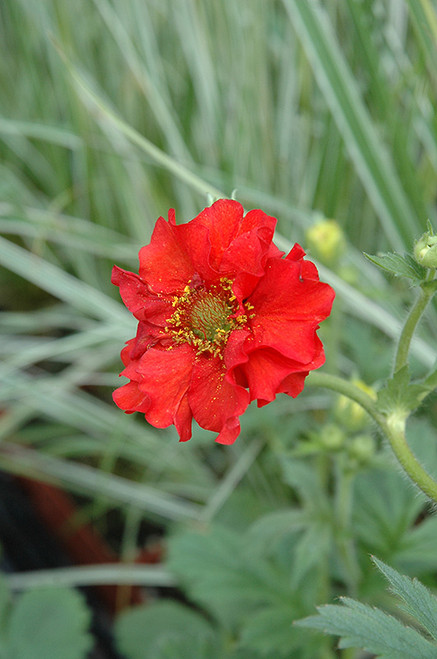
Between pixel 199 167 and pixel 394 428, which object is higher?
pixel 199 167

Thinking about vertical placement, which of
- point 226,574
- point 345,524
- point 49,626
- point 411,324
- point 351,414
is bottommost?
point 49,626

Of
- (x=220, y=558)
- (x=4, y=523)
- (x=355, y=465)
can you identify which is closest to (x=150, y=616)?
(x=220, y=558)

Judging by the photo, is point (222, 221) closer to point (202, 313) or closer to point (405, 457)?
point (202, 313)

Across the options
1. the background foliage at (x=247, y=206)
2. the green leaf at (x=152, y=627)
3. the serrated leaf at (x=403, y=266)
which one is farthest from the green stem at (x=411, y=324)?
the green leaf at (x=152, y=627)

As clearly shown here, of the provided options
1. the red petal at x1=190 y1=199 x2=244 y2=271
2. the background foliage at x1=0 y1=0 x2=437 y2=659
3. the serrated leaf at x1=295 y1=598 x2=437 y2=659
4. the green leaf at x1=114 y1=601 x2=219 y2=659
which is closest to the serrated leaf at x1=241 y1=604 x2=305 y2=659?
the background foliage at x1=0 y1=0 x2=437 y2=659

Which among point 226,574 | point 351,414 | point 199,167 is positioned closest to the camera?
point 351,414

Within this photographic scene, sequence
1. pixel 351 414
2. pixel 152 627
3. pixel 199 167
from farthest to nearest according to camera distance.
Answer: pixel 199 167 < pixel 152 627 < pixel 351 414

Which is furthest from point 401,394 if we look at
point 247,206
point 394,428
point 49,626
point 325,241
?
point 247,206

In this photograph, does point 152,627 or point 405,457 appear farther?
point 152,627
